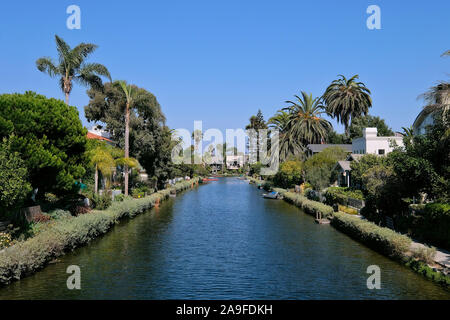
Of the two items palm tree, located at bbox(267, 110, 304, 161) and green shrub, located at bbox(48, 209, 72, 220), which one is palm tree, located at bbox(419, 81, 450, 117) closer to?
green shrub, located at bbox(48, 209, 72, 220)

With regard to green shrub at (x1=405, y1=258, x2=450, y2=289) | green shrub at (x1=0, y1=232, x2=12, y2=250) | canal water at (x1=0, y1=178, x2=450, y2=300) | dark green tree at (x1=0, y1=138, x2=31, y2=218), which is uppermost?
dark green tree at (x1=0, y1=138, x2=31, y2=218)

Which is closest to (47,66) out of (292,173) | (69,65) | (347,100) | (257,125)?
(69,65)

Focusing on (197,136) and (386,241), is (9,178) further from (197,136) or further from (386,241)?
(197,136)

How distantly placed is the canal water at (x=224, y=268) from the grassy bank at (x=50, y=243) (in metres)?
0.53

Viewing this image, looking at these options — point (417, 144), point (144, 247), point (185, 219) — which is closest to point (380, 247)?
point (417, 144)

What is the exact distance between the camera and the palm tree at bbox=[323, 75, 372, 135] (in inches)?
3789

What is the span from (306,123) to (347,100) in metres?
13.5

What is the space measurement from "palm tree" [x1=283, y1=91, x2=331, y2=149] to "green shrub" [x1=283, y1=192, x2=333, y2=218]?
26.0m

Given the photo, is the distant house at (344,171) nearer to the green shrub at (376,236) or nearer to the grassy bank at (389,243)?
the green shrub at (376,236)

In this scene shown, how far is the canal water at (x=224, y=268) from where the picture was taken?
18.5 metres

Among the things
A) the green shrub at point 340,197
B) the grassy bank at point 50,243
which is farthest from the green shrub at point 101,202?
the green shrub at point 340,197

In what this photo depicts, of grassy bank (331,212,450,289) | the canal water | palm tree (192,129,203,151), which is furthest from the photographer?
palm tree (192,129,203,151)

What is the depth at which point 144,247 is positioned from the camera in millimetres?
28719

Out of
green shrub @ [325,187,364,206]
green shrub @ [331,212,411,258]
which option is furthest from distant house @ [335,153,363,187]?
green shrub @ [331,212,411,258]
